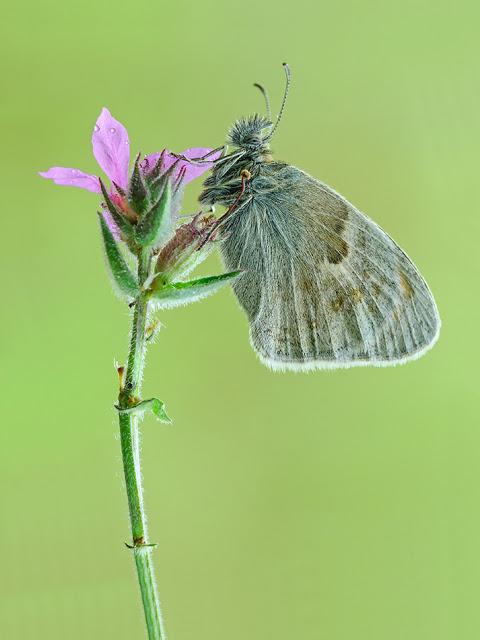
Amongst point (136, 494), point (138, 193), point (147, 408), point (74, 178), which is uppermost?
point (74, 178)

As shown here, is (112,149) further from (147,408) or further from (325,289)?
(325,289)

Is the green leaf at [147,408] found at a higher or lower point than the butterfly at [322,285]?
lower

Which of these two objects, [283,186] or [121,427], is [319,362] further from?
[121,427]

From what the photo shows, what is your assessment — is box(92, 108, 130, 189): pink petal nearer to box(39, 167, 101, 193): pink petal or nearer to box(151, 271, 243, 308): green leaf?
box(39, 167, 101, 193): pink petal

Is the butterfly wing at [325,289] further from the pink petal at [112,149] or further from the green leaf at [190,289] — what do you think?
the green leaf at [190,289]

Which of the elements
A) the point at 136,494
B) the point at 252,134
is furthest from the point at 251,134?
the point at 136,494

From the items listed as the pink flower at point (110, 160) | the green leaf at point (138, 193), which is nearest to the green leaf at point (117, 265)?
the green leaf at point (138, 193)

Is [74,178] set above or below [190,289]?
above

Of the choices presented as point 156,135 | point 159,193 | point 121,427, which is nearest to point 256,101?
point 156,135
